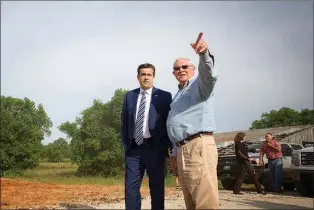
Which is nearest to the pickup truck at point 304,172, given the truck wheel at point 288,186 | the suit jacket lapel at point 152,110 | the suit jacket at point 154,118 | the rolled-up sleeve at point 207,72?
the truck wheel at point 288,186

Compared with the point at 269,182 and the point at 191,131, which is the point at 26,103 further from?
the point at 191,131

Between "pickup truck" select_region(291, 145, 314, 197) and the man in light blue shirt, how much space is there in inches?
292

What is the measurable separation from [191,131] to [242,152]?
7377 mm

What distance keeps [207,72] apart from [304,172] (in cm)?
785

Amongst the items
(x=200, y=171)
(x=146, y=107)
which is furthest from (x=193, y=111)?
(x=146, y=107)

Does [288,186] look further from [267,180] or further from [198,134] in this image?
[198,134]

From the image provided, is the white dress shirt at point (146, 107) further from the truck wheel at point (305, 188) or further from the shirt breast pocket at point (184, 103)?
the truck wheel at point (305, 188)

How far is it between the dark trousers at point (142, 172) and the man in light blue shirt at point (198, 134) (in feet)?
2.26

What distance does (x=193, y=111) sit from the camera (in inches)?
123

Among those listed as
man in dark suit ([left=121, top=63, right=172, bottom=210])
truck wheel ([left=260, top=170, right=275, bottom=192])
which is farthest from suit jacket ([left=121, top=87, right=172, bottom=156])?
truck wheel ([left=260, top=170, right=275, bottom=192])

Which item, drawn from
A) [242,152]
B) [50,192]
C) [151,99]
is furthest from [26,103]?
[151,99]

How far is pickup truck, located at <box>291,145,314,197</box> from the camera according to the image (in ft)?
31.1

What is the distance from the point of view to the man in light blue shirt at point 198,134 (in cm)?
289

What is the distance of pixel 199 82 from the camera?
9.80 feet
